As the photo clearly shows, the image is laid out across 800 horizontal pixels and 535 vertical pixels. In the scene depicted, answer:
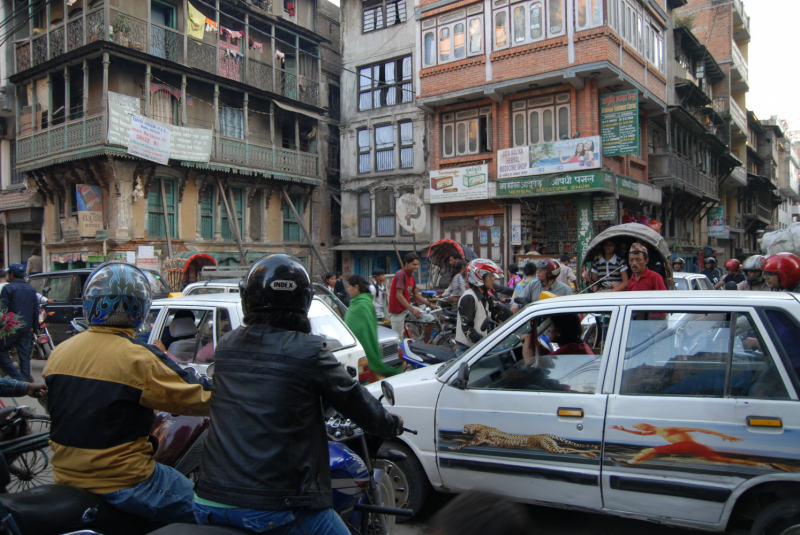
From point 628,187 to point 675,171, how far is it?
471cm

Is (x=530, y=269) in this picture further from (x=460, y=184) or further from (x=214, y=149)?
(x=214, y=149)

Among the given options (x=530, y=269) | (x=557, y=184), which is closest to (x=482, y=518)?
(x=530, y=269)

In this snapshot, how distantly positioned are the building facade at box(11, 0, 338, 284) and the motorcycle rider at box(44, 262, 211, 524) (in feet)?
56.1

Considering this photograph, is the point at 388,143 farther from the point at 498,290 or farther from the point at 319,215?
the point at 498,290

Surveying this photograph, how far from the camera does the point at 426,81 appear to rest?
67.8 ft

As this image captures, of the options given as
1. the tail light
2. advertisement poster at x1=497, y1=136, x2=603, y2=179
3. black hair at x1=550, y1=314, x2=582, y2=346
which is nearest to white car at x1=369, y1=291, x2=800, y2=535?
black hair at x1=550, y1=314, x2=582, y2=346

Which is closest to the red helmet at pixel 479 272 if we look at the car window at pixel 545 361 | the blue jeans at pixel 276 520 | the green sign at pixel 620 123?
the car window at pixel 545 361

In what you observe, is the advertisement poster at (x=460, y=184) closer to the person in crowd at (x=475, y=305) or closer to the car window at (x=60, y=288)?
the car window at (x=60, y=288)

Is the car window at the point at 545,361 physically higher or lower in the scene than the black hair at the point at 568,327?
lower

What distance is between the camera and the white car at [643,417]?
9.98 feet

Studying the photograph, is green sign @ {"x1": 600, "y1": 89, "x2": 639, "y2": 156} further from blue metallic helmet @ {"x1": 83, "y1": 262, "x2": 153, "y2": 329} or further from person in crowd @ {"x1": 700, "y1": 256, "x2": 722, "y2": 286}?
blue metallic helmet @ {"x1": 83, "y1": 262, "x2": 153, "y2": 329}

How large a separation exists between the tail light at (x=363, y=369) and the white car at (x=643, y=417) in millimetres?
1605

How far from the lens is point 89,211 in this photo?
18.0 metres

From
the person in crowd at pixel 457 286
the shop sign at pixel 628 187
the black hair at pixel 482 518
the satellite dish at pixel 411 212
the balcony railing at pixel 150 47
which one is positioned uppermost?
the balcony railing at pixel 150 47
